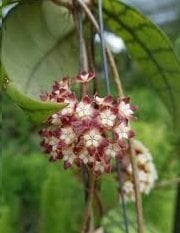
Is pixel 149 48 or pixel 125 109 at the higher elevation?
pixel 149 48

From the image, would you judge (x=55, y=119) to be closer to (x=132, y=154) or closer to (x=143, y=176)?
(x=132, y=154)

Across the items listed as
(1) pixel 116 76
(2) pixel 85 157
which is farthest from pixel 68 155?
(1) pixel 116 76

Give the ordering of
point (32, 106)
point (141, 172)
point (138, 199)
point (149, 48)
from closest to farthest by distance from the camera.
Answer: point (32, 106) → point (138, 199) → point (149, 48) → point (141, 172)

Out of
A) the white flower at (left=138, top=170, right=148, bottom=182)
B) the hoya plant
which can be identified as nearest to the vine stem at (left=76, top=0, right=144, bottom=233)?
the hoya plant

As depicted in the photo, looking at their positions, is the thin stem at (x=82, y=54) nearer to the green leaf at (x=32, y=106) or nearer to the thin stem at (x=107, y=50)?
the thin stem at (x=107, y=50)

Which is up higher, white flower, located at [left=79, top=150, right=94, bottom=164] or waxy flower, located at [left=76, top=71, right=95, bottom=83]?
waxy flower, located at [left=76, top=71, right=95, bottom=83]

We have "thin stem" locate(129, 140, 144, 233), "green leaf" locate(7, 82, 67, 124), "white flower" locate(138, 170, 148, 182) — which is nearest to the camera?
"green leaf" locate(7, 82, 67, 124)

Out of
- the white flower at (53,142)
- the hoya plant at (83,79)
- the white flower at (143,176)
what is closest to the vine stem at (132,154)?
the hoya plant at (83,79)

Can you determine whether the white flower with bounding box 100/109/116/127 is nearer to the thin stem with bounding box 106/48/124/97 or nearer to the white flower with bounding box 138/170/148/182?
the thin stem with bounding box 106/48/124/97
